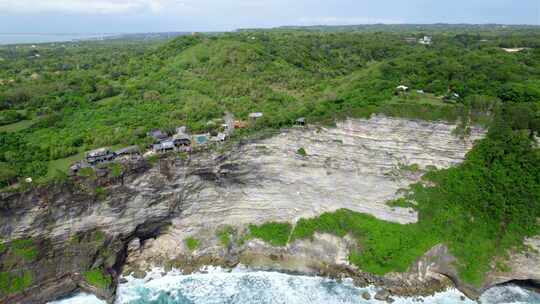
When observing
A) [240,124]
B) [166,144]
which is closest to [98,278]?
[166,144]

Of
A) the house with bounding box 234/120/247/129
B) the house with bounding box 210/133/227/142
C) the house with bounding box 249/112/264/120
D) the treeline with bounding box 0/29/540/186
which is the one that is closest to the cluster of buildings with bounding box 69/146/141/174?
the treeline with bounding box 0/29/540/186

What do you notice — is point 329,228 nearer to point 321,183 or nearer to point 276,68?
point 321,183

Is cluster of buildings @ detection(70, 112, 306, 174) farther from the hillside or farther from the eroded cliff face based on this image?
the eroded cliff face

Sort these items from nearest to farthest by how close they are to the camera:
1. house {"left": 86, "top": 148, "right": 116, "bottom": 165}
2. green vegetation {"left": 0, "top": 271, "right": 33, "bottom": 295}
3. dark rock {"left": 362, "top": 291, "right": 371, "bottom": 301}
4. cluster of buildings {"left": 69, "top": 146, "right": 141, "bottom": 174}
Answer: green vegetation {"left": 0, "top": 271, "right": 33, "bottom": 295}
dark rock {"left": 362, "top": 291, "right": 371, "bottom": 301}
cluster of buildings {"left": 69, "top": 146, "right": 141, "bottom": 174}
house {"left": 86, "top": 148, "right": 116, "bottom": 165}

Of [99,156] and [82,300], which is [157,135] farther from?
[82,300]

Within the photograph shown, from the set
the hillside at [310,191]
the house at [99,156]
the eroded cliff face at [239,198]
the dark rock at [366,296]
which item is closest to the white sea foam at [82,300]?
the hillside at [310,191]

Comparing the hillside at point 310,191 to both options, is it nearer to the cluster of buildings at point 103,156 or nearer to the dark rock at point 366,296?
the cluster of buildings at point 103,156
